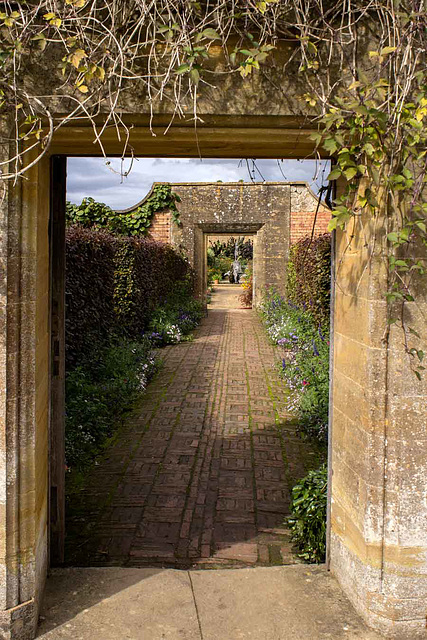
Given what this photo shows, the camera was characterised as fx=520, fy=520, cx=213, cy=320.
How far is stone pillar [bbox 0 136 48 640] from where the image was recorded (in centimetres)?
234

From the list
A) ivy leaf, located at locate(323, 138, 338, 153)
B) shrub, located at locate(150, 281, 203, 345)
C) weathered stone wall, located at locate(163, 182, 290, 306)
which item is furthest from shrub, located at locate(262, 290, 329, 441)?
ivy leaf, located at locate(323, 138, 338, 153)

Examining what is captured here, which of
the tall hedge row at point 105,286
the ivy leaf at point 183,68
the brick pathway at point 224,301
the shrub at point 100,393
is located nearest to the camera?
the ivy leaf at point 183,68

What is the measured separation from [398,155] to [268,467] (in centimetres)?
332

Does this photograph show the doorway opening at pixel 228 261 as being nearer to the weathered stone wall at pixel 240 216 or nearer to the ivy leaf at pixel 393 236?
the weathered stone wall at pixel 240 216

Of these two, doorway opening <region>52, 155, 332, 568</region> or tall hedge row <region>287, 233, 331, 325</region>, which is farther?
tall hedge row <region>287, 233, 331, 325</region>

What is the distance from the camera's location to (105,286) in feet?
26.8

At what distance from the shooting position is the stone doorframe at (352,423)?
7.76 ft

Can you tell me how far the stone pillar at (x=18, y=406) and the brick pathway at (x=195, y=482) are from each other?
1.04 m

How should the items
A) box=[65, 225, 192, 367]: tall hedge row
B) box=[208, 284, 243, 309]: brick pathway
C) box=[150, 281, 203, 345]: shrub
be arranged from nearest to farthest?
1. box=[65, 225, 192, 367]: tall hedge row
2. box=[150, 281, 203, 345]: shrub
3. box=[208, 284, 243, 309]: brick pathway

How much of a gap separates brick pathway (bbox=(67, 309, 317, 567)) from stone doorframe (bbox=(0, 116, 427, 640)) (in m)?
1.01

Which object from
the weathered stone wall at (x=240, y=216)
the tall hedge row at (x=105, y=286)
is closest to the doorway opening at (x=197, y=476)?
the tall hedge row at (x=105, y=286)

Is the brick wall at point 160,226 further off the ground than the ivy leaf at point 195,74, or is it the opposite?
the brick wall at point 160,226

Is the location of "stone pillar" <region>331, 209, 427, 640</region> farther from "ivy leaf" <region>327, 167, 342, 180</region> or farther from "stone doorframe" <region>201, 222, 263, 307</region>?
"stone doorframe" <region>201, 222, 263, 307</region>

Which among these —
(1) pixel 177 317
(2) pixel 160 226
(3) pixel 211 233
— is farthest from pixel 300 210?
(1) pixel 177 317
